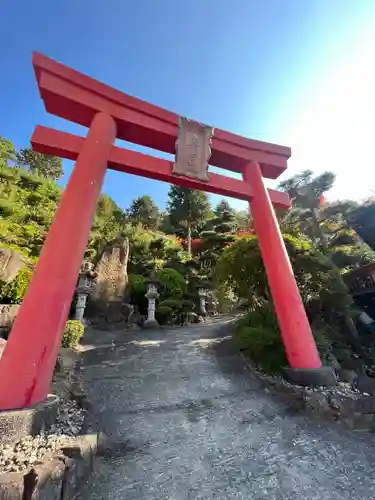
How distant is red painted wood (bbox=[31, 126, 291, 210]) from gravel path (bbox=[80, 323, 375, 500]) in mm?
4017

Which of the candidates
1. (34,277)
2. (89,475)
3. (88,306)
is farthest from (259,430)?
(88,306)

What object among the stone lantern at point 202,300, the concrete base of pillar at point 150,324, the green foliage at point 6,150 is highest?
the green foliage at point 6,150

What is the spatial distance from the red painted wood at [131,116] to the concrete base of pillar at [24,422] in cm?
489

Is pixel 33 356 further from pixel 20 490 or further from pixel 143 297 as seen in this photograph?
pixel 143 297

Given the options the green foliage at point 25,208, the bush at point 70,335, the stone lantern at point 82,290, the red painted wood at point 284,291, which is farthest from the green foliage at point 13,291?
the red painted wood at point 284,291

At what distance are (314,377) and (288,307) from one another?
1164 mm

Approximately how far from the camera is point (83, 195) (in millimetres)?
3861

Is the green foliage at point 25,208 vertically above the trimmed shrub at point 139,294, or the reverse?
the green foliage at point 25,208

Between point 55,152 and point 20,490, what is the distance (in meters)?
4.49

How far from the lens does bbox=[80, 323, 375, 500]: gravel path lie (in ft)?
7.04

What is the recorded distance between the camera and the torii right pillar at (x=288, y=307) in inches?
157

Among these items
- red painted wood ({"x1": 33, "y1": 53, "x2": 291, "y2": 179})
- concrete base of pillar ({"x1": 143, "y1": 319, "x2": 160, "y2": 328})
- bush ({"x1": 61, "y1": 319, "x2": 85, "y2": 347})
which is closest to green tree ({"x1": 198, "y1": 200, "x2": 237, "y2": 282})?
concrete base of pillar ({"x1": 143, "y1": 319, "x2": 160, "y2": 328})

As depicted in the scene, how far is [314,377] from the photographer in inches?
154

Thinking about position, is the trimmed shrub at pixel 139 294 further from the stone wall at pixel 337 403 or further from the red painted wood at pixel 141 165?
the stone wall at pixel 337 403
